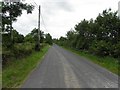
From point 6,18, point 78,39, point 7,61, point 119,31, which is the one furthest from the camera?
point 78,39

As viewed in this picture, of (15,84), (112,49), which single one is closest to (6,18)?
(112,49)

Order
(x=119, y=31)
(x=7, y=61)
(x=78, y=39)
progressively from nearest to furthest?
(x=7, y=61)
(x=119, y=31)
(x=78, y=39)

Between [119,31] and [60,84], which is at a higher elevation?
[119,31]

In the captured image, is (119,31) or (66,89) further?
(119,31)

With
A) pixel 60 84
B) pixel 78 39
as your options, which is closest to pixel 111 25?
pixel 78 39

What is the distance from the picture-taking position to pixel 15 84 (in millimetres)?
10680

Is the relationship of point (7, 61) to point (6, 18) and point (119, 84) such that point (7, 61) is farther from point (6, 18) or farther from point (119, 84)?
point (6, 18)

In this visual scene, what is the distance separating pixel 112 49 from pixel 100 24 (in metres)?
7.86

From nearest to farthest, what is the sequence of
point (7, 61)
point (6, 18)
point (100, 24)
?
point (7, 61) → point (6, 18) → point (100, 24)

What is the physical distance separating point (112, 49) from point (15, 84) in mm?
20186

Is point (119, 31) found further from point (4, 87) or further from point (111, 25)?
point (4, 87)

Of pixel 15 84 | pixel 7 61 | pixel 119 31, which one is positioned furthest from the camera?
pixel 119 31

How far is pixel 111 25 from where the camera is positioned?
Answer: 105 feet

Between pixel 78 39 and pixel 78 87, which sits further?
pixel 78 39
